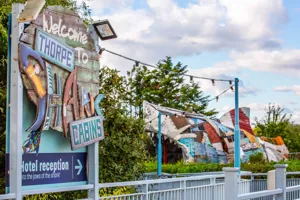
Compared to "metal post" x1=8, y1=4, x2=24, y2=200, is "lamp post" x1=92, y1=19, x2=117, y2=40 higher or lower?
higher

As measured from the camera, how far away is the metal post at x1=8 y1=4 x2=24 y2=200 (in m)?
5.16

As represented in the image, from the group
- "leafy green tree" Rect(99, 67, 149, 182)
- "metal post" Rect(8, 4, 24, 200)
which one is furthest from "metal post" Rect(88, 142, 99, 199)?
"leafy green tree" Rect(99, 67, 149, 182)

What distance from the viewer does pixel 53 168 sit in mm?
5844

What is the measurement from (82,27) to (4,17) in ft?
11.9

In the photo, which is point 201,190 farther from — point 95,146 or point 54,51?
point 54,51

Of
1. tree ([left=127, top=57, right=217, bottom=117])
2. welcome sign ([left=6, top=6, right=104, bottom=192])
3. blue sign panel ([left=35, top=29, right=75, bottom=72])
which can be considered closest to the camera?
welcome sign ([left=6, top=6, right=104, bottom=192])

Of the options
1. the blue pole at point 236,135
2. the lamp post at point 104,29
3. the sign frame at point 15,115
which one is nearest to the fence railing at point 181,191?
the lamp post at point 104,29

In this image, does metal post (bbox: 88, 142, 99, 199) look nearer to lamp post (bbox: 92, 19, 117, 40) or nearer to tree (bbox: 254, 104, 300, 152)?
lamp post (bbox: 92, 19, 117, 40)

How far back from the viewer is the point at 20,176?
5.19 m

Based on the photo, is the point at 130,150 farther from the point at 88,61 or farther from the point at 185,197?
the point at 88,61

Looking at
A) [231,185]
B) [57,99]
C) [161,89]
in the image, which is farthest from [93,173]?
[161,89]

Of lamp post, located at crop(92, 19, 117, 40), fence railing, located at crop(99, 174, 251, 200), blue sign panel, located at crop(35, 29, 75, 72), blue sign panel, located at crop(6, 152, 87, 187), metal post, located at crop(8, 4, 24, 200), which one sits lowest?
fence railing, located at crop(99, 174, 251, 200)

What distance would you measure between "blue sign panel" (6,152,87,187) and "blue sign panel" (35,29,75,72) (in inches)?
40.4

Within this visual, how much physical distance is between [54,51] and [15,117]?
97 centimetres
